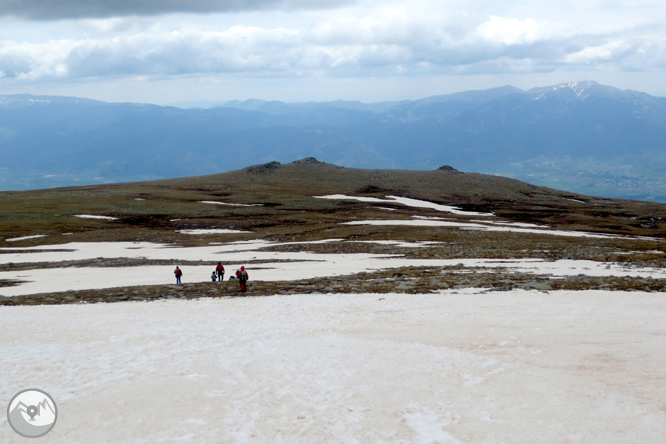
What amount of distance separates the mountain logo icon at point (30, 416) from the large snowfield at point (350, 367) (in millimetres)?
228

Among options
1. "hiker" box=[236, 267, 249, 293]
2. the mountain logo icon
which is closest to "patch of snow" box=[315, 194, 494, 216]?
"hiker" box=[236, 267, 249, 293]

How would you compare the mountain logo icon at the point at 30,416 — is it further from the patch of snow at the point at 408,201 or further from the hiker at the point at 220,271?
the patch of snow at the point at 408,201

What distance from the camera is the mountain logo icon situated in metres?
10.9

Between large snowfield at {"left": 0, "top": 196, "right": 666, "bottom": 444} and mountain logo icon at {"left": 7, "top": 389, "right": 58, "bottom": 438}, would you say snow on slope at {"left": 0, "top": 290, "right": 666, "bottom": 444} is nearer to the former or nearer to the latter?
large snowfield at {"left": 0, "top": 196, "right": 666, "bottom": 444}

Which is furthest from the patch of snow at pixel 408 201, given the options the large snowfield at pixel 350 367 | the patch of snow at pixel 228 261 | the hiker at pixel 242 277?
the large snowfield at pixel 350 367

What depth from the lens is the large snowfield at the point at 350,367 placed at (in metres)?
11.2

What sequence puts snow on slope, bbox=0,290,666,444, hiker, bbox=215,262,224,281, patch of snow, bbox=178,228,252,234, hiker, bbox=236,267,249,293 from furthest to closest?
patch of snow, bbox=178,228,252,234 < hiker, bbox=215,262,224,281 < hiker, bbox=236,267,249,293 < snow on slope, bbox=0,290,666,444

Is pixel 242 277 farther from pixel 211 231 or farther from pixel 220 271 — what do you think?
pixel 211 231

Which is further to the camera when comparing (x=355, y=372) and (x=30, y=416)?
(x=355, y=372)

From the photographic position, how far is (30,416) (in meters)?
10.9

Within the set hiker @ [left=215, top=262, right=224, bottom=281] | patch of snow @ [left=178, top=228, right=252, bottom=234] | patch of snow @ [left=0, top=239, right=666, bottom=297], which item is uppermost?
patch of snow @ [left=178, top=228, right=252, bottom=234]

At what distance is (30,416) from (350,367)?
8200 mm

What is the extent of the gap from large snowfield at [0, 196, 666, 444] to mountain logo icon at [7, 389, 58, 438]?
0.75 feet

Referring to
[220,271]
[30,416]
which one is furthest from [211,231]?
[30,416]
